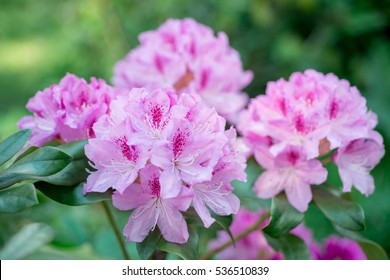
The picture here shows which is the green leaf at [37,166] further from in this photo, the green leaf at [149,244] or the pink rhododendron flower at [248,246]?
the pink rhododendron flower at [248,246]

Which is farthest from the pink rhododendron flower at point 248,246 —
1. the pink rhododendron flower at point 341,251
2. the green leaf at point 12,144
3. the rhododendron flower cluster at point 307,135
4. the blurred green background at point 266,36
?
the blurred green background at point 266,36

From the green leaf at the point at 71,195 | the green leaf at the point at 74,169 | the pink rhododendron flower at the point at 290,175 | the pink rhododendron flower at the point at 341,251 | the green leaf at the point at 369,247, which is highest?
the green leaf at the point at 74,169

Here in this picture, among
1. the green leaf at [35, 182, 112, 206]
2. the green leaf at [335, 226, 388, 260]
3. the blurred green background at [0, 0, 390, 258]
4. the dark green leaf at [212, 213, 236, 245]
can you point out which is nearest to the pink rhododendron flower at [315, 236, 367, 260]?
the green leaf at [335, 226, 388, 260]

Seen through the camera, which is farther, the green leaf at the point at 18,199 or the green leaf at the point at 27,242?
the green leaf at the point at 27,242

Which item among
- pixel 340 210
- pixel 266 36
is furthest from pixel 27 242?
pixel 266 36

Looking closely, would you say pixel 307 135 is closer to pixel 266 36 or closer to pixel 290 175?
pixel 290 175
